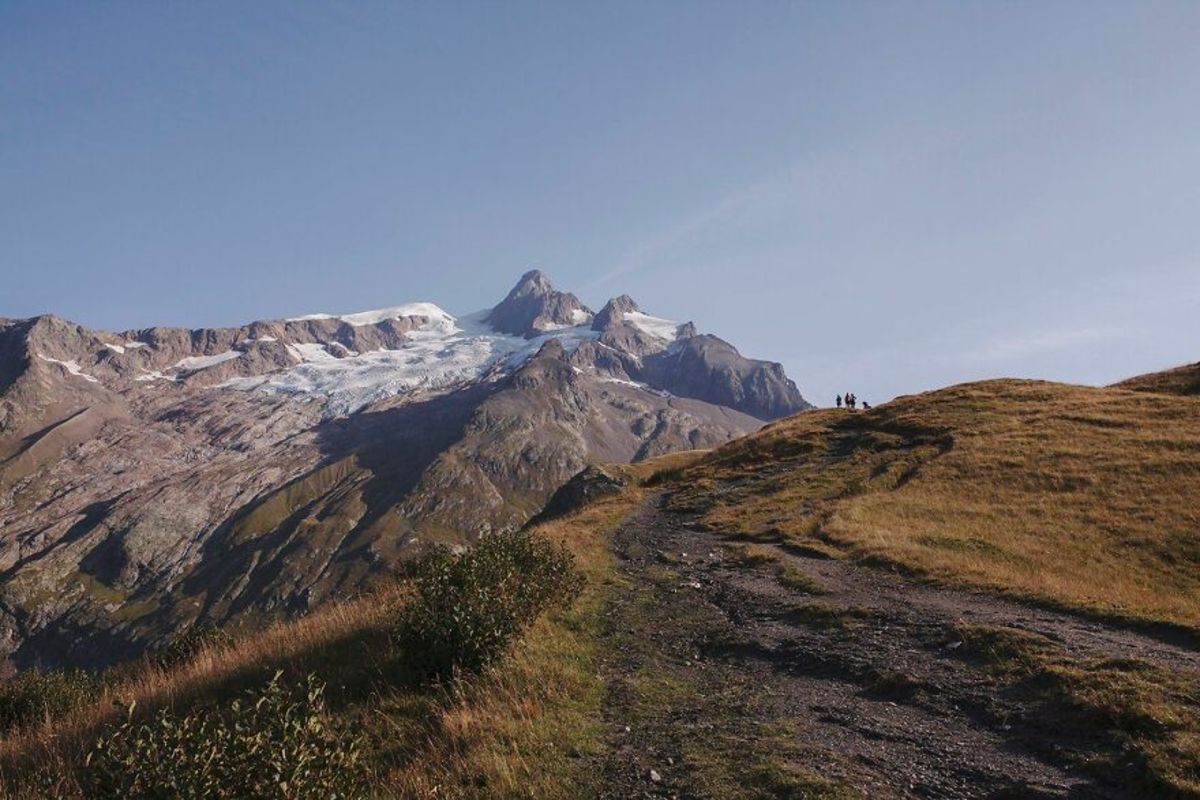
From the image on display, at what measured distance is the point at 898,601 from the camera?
73.7 ft

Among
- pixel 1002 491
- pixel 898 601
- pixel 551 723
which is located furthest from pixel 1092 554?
pixel 551 723

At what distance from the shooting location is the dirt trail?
10.6 m

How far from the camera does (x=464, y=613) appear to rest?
1457 cm

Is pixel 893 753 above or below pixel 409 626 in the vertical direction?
below

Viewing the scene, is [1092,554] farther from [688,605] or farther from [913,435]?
[913,435]

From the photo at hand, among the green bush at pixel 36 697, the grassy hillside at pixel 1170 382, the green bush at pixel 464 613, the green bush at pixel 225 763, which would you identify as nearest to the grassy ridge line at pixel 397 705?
the green bush at pixel 464 613

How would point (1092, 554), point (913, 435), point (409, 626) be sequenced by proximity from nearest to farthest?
point (409, 626), point (1092, 554), point (913, 435)

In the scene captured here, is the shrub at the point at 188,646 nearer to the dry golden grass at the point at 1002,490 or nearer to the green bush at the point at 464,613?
the green bush at the point at 464,613

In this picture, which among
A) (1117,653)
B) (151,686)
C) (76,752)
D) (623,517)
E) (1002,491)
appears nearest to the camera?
(76,752)

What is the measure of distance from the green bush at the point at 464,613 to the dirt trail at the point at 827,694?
2.68m

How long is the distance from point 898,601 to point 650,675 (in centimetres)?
1073

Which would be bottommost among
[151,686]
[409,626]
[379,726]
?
[151,686]

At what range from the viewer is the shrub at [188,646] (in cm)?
2091

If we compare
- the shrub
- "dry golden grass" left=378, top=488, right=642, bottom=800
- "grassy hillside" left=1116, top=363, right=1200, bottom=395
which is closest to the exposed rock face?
the shrub
